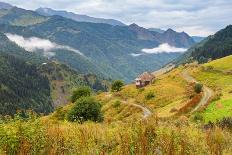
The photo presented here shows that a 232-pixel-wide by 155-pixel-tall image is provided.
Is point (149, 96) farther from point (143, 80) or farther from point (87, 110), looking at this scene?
point (143, 80)

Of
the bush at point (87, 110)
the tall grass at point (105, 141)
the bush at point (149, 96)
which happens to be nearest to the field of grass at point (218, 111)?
the bush at point (87, 110)

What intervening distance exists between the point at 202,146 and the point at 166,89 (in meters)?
117

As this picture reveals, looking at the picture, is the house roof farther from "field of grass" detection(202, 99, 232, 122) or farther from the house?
"field of grass" detection(202, 99, 232, 122)

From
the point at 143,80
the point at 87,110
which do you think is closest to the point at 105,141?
the point at 87,110

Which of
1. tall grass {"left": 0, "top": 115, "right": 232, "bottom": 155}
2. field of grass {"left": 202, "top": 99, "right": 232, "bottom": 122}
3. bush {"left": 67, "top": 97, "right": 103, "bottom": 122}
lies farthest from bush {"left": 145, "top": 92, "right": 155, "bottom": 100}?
tall grass {"left": 0, "top": 115, "right": 232, "bottom": 155}

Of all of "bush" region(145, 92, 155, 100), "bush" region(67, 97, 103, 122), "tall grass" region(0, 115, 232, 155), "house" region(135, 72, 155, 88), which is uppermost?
"tall grass" region(0, 115, 232, 155)

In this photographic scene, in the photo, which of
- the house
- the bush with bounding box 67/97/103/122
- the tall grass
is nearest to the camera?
the tall grass

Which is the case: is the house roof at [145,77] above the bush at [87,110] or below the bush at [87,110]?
below

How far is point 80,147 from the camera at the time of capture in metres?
15.0

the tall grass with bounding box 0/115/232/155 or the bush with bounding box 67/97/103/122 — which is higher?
the tall grass with bounding box 0/115/232/155

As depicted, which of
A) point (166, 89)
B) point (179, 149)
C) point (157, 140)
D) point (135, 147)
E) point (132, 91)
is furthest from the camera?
point (132, 91)

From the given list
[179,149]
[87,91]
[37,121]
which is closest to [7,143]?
[37,121]

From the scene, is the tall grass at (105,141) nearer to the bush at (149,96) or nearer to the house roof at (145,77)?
the bush at (149,96)

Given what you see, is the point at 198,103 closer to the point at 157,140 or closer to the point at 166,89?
the point at 166,89
